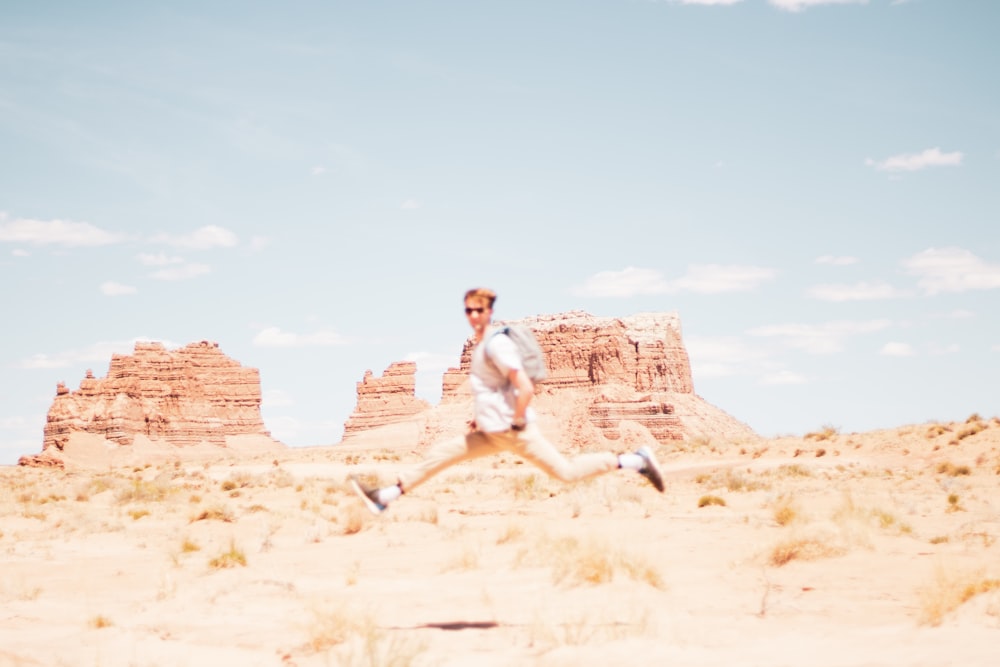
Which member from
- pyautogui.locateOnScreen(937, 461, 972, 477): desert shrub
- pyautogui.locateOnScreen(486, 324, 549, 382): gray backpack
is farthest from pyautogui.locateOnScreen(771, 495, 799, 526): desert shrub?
pyautogui.locateOnScreen(937, 461, 972, 477): desert shrub

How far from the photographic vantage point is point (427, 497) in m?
23.9

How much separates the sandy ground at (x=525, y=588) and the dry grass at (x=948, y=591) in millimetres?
15

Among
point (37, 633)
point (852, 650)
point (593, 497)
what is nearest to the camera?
point (852, 650)

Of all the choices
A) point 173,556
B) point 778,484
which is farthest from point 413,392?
point 173,556

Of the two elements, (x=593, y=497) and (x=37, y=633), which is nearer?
(x=37, y=633)

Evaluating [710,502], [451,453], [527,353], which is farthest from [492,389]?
[710,502]

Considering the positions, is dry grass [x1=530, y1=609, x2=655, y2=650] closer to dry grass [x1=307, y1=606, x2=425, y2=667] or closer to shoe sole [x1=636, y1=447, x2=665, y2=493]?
dry grass [x1=307, y1=606, x2=425, y2=667]

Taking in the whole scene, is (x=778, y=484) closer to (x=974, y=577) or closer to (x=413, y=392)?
(x=974, y=577)

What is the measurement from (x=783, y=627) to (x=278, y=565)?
6.33 metres

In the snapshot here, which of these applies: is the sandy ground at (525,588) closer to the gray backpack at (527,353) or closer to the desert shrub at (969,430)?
the gray backpack at (527,353)

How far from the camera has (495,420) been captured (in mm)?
6820

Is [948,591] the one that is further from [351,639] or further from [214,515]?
[214,515]

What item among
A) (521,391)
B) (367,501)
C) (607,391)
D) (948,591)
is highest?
(607,391)

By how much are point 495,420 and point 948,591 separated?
335cm
